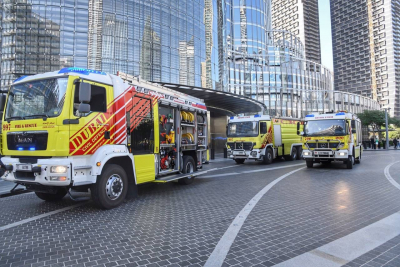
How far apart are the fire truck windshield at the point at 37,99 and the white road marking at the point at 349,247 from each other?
16.4ft

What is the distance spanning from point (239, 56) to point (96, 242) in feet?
189

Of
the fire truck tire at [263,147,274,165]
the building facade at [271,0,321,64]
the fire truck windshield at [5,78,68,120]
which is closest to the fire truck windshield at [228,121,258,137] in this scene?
the fire truck tire at [263,147,274,165]

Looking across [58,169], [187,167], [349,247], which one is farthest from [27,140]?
[349,247]

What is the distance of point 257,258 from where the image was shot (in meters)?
3.50

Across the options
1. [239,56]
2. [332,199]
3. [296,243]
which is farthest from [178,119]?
[239,56]

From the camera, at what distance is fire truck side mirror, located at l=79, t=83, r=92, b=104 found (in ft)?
17.0

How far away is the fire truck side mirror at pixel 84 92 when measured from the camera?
5180 mm

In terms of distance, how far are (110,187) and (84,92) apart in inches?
85.3

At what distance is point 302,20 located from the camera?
132 meters

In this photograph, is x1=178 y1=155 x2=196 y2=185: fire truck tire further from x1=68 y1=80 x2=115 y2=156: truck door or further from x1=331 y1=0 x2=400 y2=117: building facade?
x1=331 y1=0 x2=400 y2=117: building facade

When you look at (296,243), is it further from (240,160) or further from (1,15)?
(1,15)

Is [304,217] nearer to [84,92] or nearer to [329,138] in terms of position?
[84,92]

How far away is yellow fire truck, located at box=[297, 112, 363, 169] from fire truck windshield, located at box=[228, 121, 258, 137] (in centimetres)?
296

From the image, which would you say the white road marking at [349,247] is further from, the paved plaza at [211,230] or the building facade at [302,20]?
the building facade at [302,20]
